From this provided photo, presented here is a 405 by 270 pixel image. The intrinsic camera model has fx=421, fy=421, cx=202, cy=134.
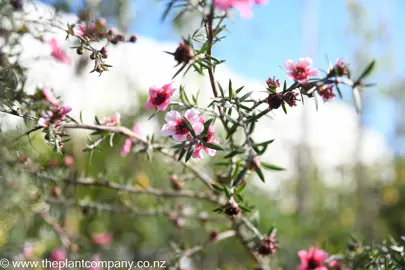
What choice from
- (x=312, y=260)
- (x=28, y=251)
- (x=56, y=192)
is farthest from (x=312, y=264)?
(x=28, y=251)

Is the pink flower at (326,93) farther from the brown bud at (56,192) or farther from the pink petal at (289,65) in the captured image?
the brown bud at (56,192)

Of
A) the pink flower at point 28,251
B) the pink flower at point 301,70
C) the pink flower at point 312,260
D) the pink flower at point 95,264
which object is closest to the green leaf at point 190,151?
the pink flower at point 301,70

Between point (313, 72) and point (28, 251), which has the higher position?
point (28, 251)

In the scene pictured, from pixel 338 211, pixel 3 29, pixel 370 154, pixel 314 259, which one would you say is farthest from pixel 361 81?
pixel 370 154

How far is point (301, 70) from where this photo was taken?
2.68 feet

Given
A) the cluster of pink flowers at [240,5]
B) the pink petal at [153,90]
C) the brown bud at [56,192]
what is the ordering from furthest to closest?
the brown bud at [56,192] < the pink petal at [153,90] < the cluster of pink flowers at [240,5]

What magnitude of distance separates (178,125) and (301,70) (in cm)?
26

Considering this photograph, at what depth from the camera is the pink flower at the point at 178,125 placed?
827mm

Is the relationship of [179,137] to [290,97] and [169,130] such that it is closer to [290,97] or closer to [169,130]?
[169,130]

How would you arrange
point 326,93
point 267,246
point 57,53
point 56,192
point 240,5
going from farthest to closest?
point 56,192 → point 57,53 → point 267,246 → point 326,93 → point 240,5

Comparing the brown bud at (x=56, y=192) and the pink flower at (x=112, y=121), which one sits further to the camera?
the brown bud at (x=56, y=192)

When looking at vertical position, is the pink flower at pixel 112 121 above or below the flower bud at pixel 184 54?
above

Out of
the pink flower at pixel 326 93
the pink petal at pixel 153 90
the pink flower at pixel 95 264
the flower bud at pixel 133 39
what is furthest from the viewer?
the pink flower at pixel 95 264

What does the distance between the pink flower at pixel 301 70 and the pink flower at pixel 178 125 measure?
0.65 ft
